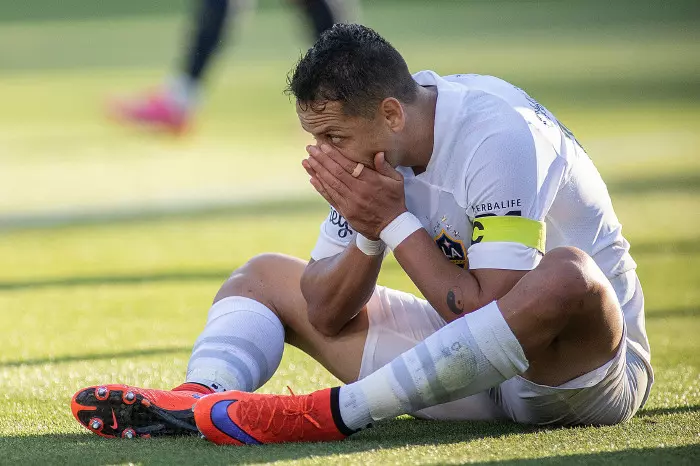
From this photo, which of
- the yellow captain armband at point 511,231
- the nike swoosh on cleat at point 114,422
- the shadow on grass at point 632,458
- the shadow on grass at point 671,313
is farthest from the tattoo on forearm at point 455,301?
the shadow on grass at point 671,313

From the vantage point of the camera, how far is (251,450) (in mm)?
2898

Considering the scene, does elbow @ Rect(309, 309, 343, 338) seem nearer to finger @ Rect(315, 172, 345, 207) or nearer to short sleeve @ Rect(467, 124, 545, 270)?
finger @ Rect(315, 172, 345, 207)

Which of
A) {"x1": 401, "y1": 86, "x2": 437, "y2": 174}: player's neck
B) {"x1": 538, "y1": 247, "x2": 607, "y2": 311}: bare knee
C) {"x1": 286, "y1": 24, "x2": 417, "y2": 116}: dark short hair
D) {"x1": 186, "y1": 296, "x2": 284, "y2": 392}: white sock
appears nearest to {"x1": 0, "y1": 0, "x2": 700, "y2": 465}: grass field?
{"x1": 186, "y1": 296, "x2": 284, "y2": 392}: white sock

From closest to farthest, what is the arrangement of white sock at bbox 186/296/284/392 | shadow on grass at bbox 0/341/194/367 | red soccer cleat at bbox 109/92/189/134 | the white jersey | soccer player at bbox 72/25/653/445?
1. soccer player at bbox 72/25/653/445
2. the white jersey
3. white sock at bbox 186/296/284/392
4. shadow on grass at bbox 0/341/194/367
5. red soccer cleat at bbox 109/92/189/134

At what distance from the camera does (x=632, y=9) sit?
25984 mm

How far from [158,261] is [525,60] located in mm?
11560

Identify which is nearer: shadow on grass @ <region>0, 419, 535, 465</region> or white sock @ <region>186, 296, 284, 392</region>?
shadow on grass @ <region>0, 419, 535, 465</region>

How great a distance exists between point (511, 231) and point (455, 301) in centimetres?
22

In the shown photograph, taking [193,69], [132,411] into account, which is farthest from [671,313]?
[193,69]

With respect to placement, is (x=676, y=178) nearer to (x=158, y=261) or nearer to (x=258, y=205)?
(x=258, y=205)

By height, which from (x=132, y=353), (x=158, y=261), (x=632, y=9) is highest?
(x=132, y=353)

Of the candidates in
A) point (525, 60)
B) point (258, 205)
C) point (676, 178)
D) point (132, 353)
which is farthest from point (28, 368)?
point (525, 60)

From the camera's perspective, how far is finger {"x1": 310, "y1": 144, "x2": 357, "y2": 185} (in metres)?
3.11

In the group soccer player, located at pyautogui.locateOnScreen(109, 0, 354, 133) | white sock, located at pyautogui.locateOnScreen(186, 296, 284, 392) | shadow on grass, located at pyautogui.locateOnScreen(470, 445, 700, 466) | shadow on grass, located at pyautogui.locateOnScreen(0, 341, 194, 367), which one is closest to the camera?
shadow on grass, located at pyautogui.locateOnScreen(470, 445, 700, 466)
